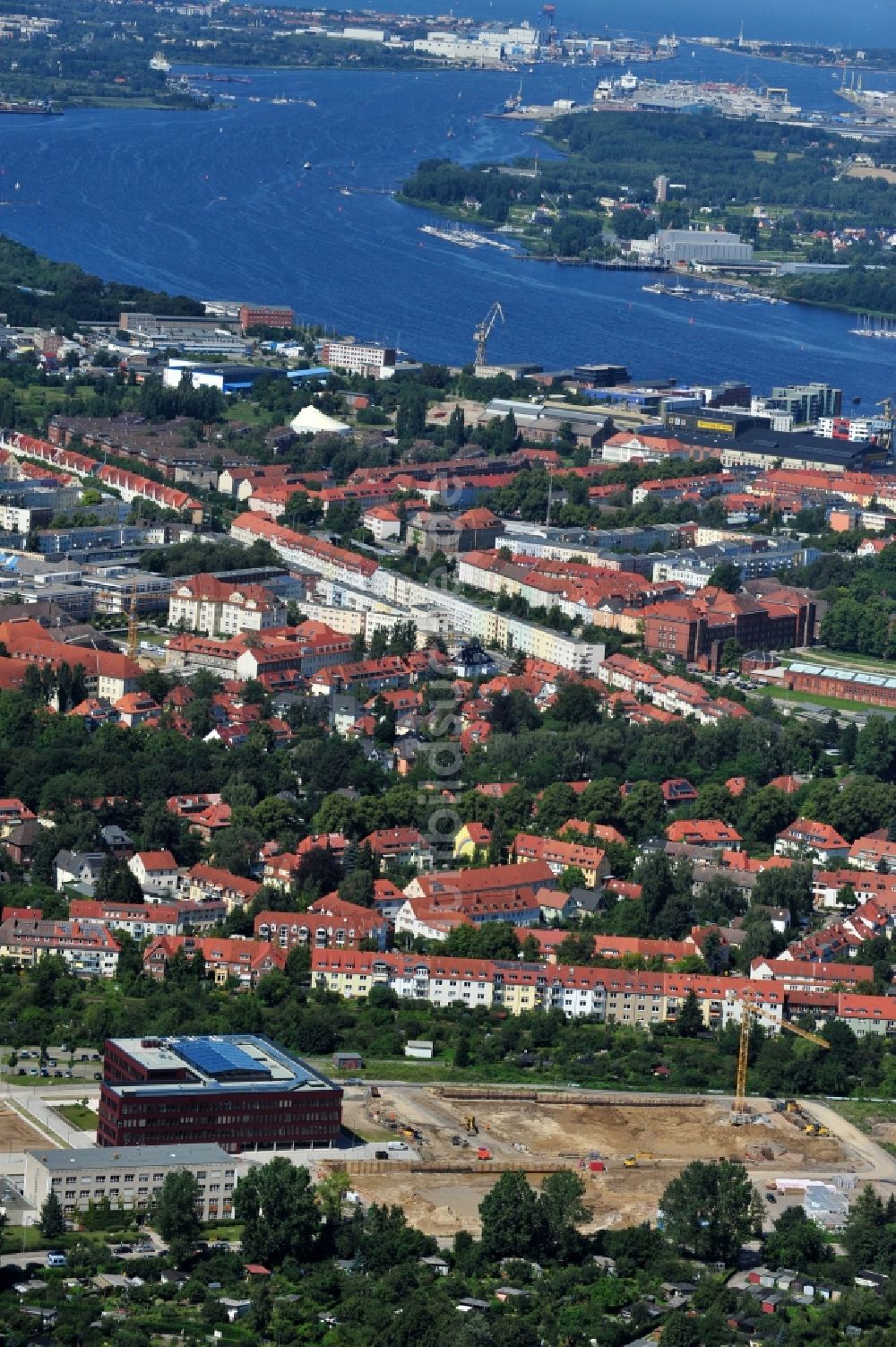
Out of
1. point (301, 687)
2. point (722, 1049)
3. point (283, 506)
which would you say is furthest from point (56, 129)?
point (722, 1049)

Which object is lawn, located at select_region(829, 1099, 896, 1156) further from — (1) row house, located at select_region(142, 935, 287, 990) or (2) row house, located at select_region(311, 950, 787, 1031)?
(1) row house, located at select_region(142, 935, 287, 990)

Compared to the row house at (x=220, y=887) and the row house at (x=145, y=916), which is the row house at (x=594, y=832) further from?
the row house at (x=145, y=916)

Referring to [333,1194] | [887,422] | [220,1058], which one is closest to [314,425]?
[887,422]

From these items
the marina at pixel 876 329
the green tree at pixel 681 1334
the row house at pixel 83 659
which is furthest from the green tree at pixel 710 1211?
the marina at pixel 876 329

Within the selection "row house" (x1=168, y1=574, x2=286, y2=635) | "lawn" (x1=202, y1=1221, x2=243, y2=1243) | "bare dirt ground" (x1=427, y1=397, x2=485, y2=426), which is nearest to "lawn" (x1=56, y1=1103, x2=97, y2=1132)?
"lawn" (x1=202, y1=1221, x2=243, y2=1243)

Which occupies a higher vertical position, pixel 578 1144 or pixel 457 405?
pixel 457 405

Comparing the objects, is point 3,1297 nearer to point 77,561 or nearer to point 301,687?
point 301,687

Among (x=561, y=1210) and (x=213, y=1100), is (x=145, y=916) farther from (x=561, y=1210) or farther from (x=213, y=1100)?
(x=561, y=1210)
